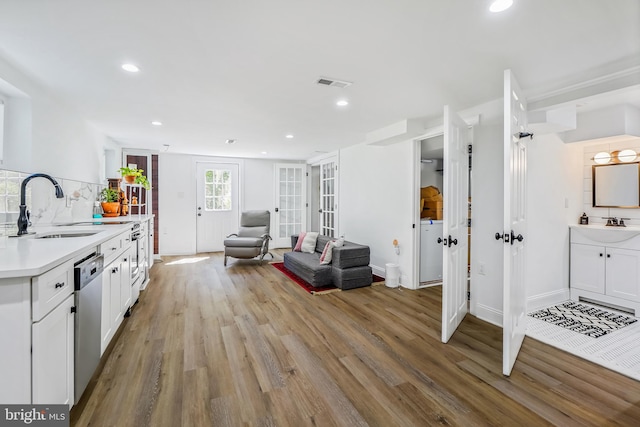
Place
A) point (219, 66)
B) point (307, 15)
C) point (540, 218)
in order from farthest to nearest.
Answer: point (540, 218), point (219, 66), point (307, 15)

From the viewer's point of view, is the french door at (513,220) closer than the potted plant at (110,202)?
Yes

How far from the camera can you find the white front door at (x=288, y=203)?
7.39 metres

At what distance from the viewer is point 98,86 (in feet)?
8.69

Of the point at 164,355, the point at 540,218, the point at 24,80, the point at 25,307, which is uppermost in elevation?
the point at 24,80

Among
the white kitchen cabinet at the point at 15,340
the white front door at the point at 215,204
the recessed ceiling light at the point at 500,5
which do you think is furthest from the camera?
the white front door at the point at 215,204

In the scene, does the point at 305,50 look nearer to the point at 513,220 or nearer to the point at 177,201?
the point at 513,220

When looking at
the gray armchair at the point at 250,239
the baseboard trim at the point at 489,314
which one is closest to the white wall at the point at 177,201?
the gray armchair at the point at 250,239

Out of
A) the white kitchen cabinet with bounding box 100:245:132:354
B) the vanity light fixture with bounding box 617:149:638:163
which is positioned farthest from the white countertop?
the vanity light fixture with bounding box 617:149:638:163

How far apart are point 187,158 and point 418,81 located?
18.1ft

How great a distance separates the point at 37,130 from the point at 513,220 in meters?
4.07

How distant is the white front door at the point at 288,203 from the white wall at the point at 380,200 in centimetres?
194

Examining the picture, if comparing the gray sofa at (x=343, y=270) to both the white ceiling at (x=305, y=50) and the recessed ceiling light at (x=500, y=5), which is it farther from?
the recessed ceiling light at (x=500, y=5)

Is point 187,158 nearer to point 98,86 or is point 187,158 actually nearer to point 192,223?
point 192,223

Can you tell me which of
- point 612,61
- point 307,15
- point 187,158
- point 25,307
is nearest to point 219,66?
point 307,15
